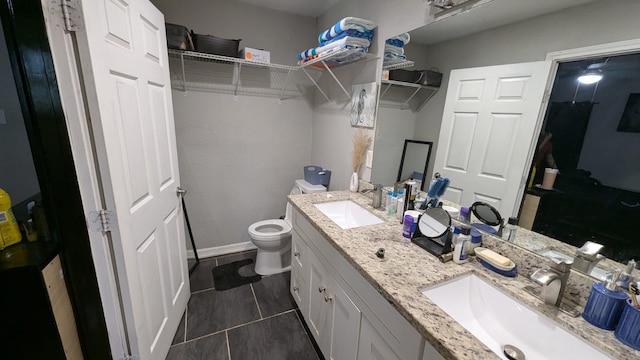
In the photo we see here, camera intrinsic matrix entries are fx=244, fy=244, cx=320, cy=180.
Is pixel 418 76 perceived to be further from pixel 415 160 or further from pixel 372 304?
pixel 372 304

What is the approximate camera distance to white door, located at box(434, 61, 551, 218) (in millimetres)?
947

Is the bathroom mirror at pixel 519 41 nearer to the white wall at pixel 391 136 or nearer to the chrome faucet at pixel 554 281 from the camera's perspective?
the white wall at pixel 391 136

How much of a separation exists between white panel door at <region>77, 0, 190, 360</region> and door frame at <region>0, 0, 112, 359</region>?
10cm

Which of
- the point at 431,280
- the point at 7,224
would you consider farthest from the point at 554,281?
the point at 7,224

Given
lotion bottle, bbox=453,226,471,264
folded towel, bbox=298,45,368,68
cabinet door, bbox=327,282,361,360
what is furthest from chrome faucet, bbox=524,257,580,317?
folded towel, bbox=298,45,368,68

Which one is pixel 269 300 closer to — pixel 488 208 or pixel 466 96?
pixel 488 208

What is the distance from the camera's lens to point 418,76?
54.3 inches

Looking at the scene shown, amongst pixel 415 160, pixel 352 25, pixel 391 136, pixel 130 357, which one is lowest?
pixel 130 357

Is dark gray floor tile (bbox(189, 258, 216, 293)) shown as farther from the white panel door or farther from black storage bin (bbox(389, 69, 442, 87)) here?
black storage bin (bbox(389, 69, 442, 87))

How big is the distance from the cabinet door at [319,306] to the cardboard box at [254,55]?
162 cm

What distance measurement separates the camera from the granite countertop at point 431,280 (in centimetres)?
65

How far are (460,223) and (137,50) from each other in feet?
5.86

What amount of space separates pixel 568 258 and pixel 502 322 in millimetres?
340

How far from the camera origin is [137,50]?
1182mm
